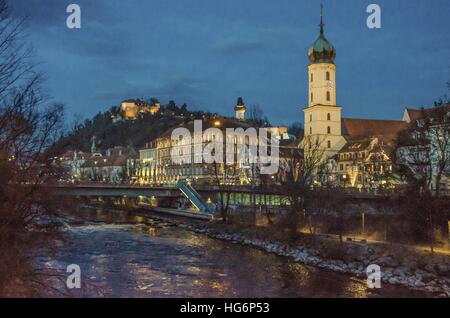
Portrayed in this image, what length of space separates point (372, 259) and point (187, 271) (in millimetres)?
11732

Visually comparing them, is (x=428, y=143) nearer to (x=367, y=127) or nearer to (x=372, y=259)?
(x=372, y=259)

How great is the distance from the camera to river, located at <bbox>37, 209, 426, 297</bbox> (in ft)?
77.9

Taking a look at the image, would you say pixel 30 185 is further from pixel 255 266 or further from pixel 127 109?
pixel 127 109

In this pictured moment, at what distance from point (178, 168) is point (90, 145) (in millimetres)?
89455

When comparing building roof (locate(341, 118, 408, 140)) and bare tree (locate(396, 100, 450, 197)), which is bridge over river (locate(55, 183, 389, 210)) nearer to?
bare tree (locate(396, 100, 450, 197))

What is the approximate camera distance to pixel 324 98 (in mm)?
90250

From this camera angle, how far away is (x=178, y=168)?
103 meters

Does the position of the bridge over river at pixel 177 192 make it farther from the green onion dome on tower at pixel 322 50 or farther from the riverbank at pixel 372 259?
the green onion dome on tower at pixel 322 50

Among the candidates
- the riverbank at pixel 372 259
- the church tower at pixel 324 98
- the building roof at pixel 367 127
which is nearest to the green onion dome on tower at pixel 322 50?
the church tower at pixel 324 98

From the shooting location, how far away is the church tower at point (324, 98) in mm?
88812

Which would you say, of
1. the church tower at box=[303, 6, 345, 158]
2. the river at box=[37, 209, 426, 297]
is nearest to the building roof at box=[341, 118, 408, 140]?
the church tower at box=[303, 6, 345, 158]

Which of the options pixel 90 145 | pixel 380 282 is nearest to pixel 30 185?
pixel 380 282

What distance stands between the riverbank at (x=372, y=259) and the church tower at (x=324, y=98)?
5034 centimetres
